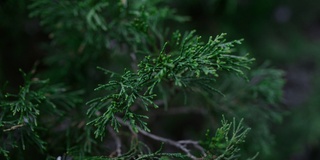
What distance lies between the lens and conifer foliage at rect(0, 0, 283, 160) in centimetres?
121

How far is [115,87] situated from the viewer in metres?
Answer: 1.24

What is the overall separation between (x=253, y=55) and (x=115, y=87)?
145 cm

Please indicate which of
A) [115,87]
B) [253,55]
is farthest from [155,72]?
[253,55]

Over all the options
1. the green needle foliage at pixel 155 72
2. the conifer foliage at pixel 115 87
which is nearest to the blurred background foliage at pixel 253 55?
the conifer foliage at pixel 115 87

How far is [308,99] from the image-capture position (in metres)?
2.63

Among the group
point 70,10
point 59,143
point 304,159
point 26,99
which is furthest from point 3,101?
point 304,159

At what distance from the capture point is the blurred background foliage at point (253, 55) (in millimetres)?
1769

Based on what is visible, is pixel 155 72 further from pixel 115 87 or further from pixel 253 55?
pixel 253 55

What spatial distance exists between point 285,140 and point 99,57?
135cm

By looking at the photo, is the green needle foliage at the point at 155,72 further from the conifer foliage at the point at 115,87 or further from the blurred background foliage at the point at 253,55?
the blurred background foliage at the point at 253,55

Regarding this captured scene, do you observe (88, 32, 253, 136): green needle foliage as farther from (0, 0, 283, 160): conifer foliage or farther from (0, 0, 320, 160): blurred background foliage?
(0, 0, 320, 160): blurred background foliage

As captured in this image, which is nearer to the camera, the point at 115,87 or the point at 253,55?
the point at 115,87

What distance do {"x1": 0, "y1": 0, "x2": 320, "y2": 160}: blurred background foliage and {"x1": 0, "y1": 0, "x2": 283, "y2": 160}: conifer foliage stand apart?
1cm

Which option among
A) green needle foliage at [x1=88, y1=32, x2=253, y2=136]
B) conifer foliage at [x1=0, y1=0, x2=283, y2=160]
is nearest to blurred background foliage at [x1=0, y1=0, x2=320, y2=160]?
conifer foliage at [x1=0, y1=0, x2=283, y2=160]
